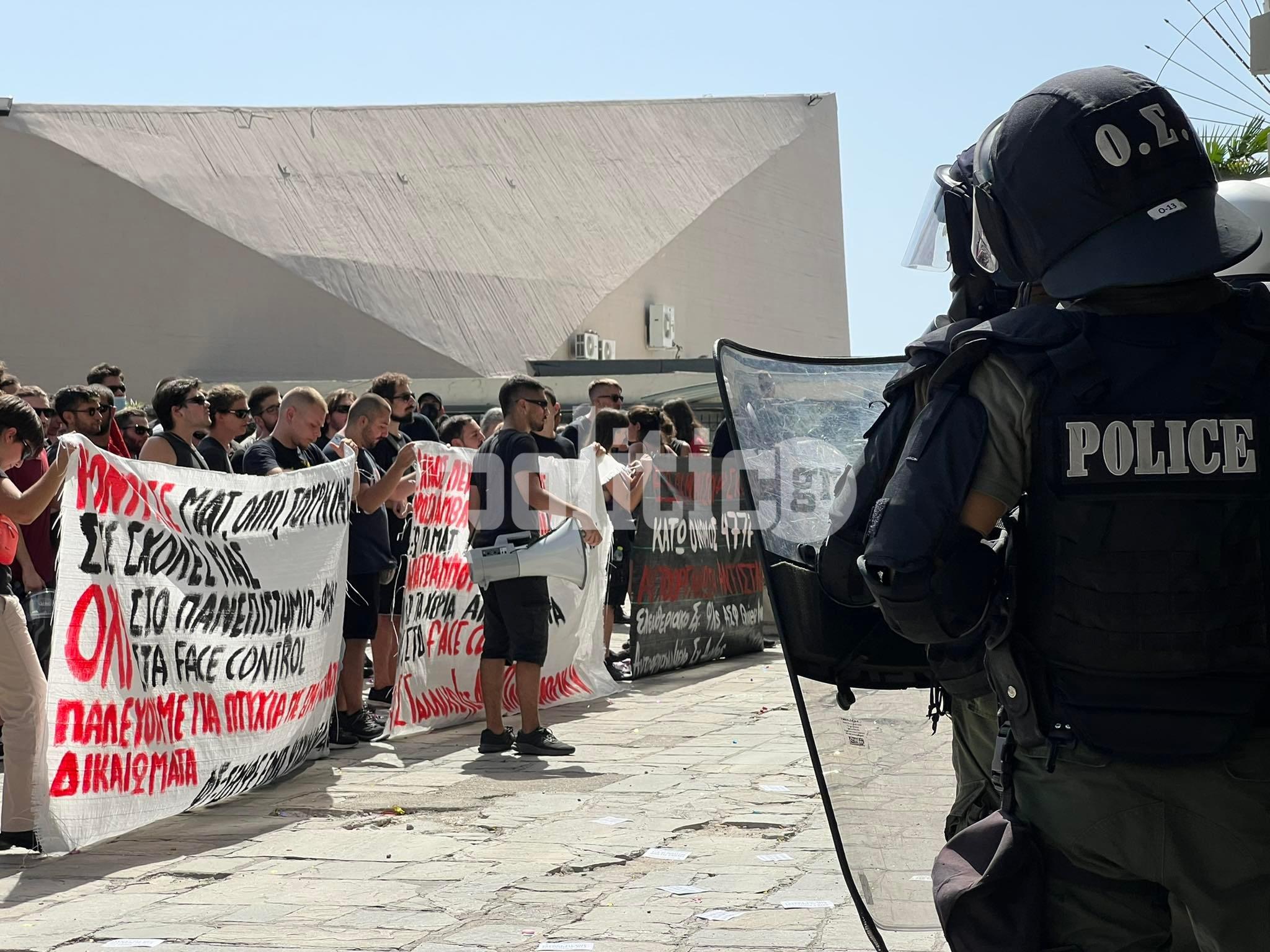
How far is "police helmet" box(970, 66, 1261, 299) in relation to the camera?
2.42m

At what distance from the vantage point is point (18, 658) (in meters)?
5.55

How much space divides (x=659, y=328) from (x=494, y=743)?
84.0 feet

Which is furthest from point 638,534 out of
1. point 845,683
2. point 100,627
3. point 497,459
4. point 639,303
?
point 639,303

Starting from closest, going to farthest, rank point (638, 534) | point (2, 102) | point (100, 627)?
point (100, 627) < point (638, 534) < point (2, 102)

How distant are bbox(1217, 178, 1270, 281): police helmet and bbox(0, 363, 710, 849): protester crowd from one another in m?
3.95

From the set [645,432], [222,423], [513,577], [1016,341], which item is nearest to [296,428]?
[222,423]

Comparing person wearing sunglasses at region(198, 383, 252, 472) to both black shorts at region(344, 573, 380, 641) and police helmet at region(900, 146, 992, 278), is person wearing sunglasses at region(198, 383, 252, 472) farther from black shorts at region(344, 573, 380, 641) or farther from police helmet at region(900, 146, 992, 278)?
police helmet at region(900, 146, 992, 278)

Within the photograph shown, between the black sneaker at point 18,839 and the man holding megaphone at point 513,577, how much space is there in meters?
2.71

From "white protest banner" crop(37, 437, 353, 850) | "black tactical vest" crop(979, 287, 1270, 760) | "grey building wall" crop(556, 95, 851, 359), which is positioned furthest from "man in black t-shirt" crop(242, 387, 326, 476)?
"grey building wall" crop(556, 95, 851, 359)

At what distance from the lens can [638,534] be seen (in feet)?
35.8

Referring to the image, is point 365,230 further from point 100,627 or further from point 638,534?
point 100,627

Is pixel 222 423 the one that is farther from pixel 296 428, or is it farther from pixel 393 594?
pixel 393 594

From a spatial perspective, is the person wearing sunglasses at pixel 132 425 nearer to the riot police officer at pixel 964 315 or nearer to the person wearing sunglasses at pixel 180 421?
the person wearing sunglasses at pixel 180 421

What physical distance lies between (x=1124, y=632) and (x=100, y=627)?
14.2 ft
